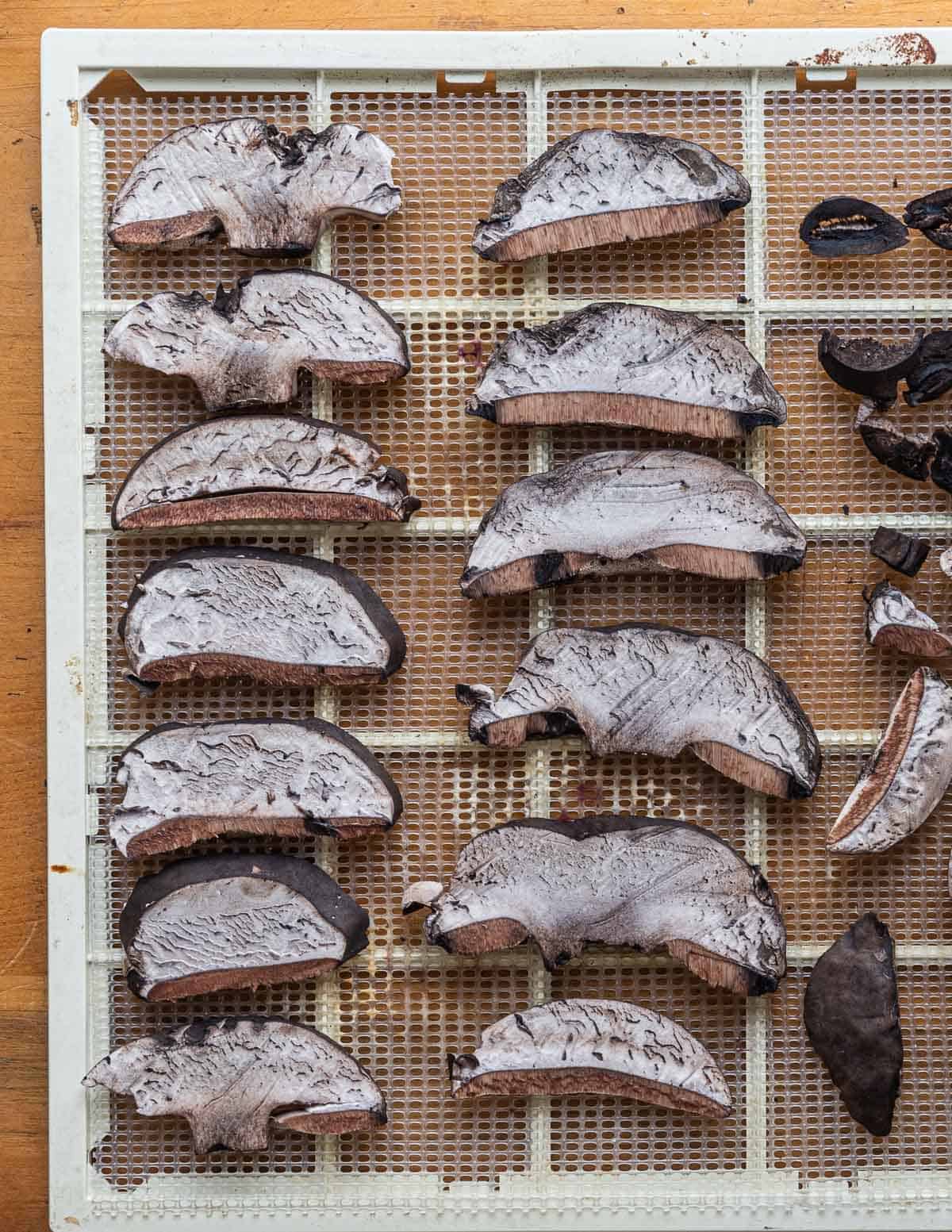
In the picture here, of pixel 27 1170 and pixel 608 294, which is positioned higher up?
pixel 608 294

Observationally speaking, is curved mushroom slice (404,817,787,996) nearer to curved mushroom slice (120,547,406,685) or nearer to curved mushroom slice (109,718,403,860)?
curved mushroom slice (109,718,403,860)

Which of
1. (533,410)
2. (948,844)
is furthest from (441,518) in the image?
(948,844)

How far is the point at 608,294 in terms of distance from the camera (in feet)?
3.81

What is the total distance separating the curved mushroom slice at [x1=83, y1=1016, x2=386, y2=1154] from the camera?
43.9 inches

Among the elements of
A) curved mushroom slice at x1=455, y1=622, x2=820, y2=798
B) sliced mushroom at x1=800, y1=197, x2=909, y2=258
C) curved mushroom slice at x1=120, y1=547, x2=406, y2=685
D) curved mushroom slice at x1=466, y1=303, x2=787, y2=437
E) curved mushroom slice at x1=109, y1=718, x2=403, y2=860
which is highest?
sliced mushroom at x1=800, y1=197, x2=909, y2=258

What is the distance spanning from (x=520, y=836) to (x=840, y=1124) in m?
0.48

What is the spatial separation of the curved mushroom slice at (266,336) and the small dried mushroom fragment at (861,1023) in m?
0.81

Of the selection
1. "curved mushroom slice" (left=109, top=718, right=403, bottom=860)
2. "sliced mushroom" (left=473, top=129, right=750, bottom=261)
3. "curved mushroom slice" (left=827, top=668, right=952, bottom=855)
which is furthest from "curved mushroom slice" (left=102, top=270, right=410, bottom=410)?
"curved mushroom slice" (left=827, top=668, right=952, bottom=855)

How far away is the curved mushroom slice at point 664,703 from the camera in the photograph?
112cm

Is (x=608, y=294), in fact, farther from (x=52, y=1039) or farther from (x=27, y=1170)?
(x=27, y=1170)

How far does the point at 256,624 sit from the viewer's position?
1.13 meters

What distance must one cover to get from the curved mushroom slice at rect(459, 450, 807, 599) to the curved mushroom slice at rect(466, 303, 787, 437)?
65 mm

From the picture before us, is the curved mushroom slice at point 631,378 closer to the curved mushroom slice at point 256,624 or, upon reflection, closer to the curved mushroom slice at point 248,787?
the curved mushroom slice at point 256,624

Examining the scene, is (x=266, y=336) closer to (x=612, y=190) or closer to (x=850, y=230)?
(x=612, y=190)
